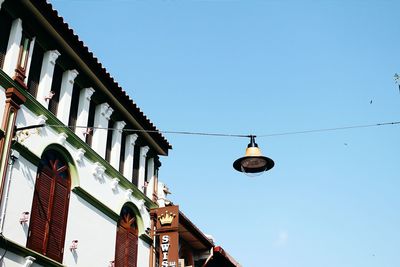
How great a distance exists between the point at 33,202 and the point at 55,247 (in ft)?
4.46

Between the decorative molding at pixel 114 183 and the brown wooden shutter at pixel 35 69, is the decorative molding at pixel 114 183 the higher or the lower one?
the lower one

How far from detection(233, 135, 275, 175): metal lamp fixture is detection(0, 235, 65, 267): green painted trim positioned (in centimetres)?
497

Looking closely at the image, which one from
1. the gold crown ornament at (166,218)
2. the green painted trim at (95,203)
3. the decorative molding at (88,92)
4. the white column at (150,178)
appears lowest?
the green painted trim at (95,203)

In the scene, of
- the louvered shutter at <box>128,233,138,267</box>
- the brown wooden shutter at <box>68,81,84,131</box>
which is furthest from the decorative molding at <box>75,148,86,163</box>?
the louvered shutter at <box>128,233,138,267</box>

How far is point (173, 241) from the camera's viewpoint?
1766cm

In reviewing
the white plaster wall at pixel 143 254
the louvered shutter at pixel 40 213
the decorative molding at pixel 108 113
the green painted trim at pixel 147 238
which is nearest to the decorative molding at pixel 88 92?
the decorative molding at pixel 108 113

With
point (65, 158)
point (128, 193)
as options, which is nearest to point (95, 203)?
point (65, 158)

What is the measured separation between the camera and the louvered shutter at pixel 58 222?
45.3 feet

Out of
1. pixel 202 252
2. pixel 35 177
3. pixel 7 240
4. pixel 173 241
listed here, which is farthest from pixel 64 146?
pixel 202 252

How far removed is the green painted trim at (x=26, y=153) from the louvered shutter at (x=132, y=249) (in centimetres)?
519

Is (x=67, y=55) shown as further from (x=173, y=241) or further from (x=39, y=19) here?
(x=173, y=241)

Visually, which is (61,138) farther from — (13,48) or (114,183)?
(114,183)

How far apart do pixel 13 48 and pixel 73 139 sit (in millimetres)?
3111

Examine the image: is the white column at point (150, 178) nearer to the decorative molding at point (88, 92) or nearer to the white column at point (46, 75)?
the decorative molding at point (88, 92)
